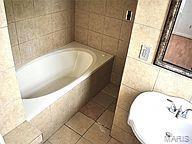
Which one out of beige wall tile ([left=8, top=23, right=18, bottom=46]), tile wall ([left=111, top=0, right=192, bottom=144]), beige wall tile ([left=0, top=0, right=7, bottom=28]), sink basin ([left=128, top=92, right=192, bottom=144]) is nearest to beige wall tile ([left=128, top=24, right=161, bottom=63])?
tile wall ([left=111, top=0, right=192, bottom=144])

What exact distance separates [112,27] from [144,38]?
1.07 meters

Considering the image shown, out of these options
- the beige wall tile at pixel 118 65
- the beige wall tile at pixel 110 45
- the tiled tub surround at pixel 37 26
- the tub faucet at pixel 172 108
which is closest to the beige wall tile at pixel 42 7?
the tiled tub surround at pixel 37 26

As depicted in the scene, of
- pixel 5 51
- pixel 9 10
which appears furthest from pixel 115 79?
pixel 5 51

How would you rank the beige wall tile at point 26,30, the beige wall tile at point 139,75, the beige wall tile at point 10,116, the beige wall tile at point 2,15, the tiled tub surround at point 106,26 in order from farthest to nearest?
the tiled tub surround at point 106,26
the beige wall tile at point 26,30
the beige wall tile at point 139,75
the beige wall tile at point 10,116
the beige wall tile at point 2,15

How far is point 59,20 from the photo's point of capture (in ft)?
7.45

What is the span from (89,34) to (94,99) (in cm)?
92

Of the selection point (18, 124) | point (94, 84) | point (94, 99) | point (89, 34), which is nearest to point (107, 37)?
point (89, 34)

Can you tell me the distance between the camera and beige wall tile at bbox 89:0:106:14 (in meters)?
2.17

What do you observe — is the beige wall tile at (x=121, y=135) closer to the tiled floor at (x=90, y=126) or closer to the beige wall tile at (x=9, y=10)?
the tiled floor at (x=90, y=126)

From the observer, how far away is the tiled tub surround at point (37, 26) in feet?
5.90

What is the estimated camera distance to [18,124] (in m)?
1.34

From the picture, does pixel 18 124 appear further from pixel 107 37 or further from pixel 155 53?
pixel 107 37

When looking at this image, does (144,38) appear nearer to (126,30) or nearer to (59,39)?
(126,30)

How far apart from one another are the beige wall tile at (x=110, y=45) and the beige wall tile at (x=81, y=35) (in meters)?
0.31
